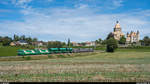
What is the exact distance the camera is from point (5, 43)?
16325 centimetres

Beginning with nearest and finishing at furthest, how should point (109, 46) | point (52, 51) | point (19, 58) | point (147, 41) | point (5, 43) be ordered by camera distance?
1. point (19, 58)
2. point (52, 51)
3. point (109, 46)
4. point (5, 43)
5. point (147, 41)

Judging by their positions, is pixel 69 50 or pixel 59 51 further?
pixel 69 50

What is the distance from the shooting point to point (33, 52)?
6875 centimetres

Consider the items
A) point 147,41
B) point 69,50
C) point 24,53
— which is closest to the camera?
point 24,53

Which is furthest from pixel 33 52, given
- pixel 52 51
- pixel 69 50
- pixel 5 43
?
pixel 5 43

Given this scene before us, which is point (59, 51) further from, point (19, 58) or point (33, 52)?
point (19, 58)

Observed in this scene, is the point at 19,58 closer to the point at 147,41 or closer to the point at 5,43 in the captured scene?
the point at 5,43

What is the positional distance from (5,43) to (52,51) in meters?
97.9

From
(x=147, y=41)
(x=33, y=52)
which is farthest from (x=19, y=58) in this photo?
(x=147, y=41)

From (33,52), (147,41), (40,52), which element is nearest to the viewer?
(33,52)

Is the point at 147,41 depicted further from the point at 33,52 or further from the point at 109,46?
the point at 33,52

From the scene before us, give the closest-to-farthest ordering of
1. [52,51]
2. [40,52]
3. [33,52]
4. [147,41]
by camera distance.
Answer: [33,52]
[40,52]
[52,51]
[147,41]

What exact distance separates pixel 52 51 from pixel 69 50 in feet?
44.0

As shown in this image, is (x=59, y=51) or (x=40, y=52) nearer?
(x=40, y=52)
